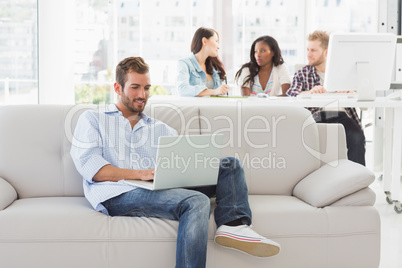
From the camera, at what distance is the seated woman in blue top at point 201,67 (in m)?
3.98

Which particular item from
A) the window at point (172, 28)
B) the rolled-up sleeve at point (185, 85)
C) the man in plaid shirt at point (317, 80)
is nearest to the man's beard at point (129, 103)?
the rolled-up sleeve at point (185, 85)

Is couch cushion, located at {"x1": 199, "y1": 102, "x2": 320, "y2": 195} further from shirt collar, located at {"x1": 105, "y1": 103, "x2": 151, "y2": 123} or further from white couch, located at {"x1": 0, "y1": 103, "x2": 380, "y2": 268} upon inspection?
shirt collar, located at {"x1": 105, "y1": 103, "x2": 151, "y2": 123}

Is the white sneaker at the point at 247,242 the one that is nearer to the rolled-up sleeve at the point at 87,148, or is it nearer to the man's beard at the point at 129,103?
the rolled-up sleeve at the point at 87,148

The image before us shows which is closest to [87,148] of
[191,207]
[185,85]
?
[191,207]

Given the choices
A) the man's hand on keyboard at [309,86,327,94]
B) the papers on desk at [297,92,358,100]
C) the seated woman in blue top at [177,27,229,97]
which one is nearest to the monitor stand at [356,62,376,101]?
the papers on desk at [297,92,358,100]

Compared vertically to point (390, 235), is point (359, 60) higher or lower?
Answer: higher

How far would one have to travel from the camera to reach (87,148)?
2447 mm

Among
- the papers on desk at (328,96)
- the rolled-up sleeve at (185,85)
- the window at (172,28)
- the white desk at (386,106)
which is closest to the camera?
the white desk at (386,106)

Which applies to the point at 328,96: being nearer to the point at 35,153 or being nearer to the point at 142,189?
the point at 142,189

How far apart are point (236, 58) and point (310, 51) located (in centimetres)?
216

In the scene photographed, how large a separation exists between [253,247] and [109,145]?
0.81m

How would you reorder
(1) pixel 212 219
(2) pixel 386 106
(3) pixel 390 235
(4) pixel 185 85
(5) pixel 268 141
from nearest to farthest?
(1) pixel 212 219, (5) pixel 268 141, (3) pixel 390 235, (2) pixel 386 106, (4) pixel 185 85

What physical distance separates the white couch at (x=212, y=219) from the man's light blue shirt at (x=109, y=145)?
11 centimetres

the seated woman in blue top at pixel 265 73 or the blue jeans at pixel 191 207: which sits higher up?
the seated woman in blue top at pixel 265 73
